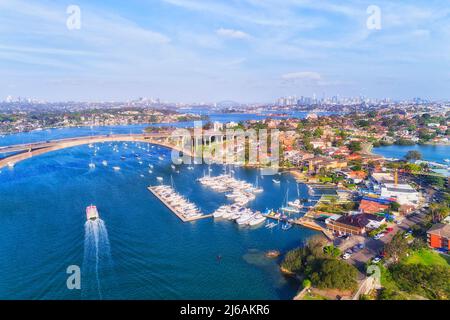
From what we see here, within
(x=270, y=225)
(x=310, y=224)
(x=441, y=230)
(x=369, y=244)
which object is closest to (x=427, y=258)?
(x=441, y=230)

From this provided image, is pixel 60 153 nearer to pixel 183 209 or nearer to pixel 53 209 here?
pixel 53 209

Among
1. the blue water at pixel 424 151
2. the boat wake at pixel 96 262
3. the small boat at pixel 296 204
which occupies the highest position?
A: the blue water at pixel 424 151

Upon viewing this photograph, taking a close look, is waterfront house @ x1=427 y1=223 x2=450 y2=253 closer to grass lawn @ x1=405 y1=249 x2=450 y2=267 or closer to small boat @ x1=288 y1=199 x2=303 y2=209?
grass lawn @ x1=405 y1=249 x2=450 y2=267

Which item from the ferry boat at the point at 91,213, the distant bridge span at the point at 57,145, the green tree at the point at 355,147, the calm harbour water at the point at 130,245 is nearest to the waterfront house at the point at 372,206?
the calm harbour water at the point at 130,245

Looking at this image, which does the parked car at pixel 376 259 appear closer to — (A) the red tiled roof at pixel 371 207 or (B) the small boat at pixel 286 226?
(B) the small boat at pixel 286 226

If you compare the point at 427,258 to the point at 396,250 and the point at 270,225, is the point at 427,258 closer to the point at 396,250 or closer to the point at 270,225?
the point at 396,250
